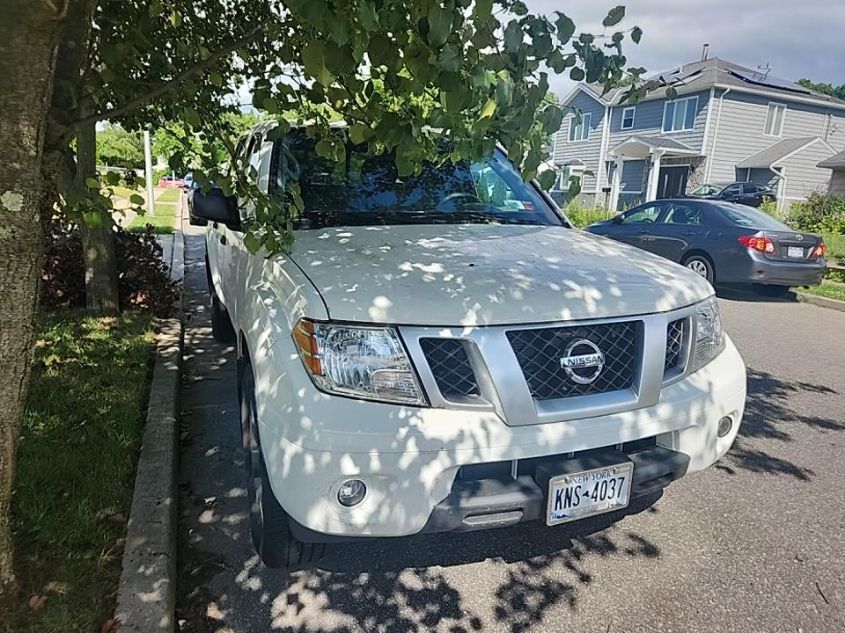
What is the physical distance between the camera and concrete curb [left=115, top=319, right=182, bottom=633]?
2.08 meters

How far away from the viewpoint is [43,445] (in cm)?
311

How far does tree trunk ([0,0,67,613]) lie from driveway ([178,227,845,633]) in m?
0.99

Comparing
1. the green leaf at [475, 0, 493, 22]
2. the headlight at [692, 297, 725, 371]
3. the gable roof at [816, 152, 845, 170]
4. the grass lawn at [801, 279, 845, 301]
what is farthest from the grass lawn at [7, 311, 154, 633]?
the gable roof at [816, 152, 845, 170]

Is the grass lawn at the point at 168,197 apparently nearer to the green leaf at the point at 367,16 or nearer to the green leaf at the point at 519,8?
the green leaf at the point at 519,8

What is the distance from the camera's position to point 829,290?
369 inches

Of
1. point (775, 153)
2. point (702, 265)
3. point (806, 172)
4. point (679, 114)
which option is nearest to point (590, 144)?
point (679, 114)

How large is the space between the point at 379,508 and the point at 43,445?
83.8 inches

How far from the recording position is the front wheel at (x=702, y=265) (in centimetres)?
914

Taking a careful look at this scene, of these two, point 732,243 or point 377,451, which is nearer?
point 377,451

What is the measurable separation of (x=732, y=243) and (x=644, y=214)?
189cm

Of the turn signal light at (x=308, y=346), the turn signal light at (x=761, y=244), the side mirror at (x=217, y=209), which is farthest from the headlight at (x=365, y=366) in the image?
the turn signal light at (x=761, y=244)

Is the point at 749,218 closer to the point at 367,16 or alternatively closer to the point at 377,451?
the point at 377,451

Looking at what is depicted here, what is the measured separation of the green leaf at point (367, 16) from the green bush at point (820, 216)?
1918cm

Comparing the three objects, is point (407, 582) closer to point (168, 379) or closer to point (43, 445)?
point (43, 445)
